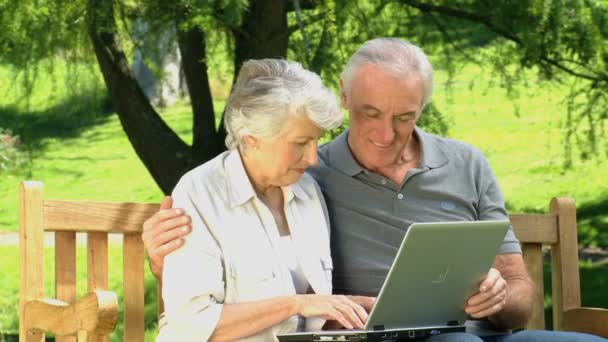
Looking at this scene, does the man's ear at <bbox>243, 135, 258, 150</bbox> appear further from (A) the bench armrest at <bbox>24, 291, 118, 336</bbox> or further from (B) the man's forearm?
(B) the man's forearm

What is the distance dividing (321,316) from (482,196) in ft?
2.51

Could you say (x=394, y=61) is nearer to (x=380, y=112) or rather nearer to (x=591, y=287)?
(x=380, y=112)

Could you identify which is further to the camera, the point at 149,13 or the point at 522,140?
the point at 522,140

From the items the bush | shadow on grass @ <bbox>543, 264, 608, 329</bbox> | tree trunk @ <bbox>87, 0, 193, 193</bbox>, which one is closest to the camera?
tree trunk @ <bbox>87, 0, 193, 193</bbox>

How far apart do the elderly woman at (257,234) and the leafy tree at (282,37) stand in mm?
1321

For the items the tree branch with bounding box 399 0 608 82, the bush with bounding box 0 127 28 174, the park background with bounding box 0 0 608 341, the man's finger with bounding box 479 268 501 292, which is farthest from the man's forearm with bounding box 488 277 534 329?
the bush with bounding box 0 127 28 174

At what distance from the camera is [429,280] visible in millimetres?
3064

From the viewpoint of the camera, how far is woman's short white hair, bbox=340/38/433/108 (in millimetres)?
3545

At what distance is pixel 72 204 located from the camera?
347 centimetres

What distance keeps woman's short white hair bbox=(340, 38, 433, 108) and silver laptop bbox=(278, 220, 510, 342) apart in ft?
2.15

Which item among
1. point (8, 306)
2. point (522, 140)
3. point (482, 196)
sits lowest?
point (8, 306)

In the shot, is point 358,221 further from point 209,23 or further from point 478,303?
point 209,23

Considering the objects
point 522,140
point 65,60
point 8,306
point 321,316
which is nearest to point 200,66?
point 65,60

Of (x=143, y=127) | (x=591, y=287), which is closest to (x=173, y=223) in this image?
(x=143, y=127)
